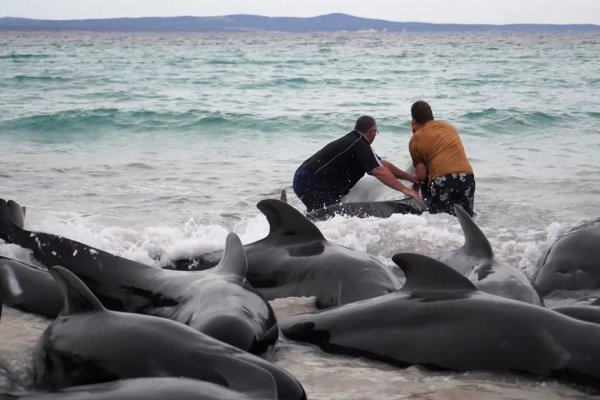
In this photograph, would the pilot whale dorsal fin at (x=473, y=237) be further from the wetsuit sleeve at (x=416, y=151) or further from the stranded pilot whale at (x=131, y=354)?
the wetsuit sleeve at (x=416, y=151)

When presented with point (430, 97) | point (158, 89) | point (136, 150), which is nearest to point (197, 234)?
point (136, 150)

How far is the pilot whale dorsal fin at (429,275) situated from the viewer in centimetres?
455

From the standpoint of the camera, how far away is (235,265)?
5.07m

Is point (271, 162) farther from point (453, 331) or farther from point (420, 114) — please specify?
point (453, 331)

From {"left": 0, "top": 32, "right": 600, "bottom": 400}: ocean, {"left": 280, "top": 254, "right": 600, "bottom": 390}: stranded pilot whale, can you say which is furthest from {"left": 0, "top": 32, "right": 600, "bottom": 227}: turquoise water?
{"left": 280, "top": 254, "right": 600, "bottom": 390}: stranded pilot whale

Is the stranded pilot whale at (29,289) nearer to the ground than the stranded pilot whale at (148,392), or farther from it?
nearer to the ground

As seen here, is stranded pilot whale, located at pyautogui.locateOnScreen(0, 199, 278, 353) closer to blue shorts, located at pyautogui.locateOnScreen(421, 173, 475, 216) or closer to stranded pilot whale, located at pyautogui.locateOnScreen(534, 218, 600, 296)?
stranded pilot whale, located at pyautogui.locateOnScreen(534, 218, 600, 296)

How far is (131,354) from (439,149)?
6.73 metres

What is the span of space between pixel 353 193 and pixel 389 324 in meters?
6.02

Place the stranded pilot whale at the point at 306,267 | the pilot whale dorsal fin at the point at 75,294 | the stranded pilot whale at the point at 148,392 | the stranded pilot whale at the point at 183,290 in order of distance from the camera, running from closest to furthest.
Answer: the stranded pilot whale at the point at 148,392, the pilot whale dorsal fin at the point at 75,294, the stranded pilot whale at the point at 183,290, the stranded pilot whale at the point at 306,267

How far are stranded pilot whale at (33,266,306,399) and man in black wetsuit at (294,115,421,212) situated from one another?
611cm

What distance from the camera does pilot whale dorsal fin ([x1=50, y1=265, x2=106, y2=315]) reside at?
13.2 ft

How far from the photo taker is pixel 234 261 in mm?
5117

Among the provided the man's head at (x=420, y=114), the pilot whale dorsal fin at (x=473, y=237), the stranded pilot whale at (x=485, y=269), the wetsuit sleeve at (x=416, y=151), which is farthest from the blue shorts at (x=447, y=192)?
the pilot whale dorsal fin at (x=473, y=237)
